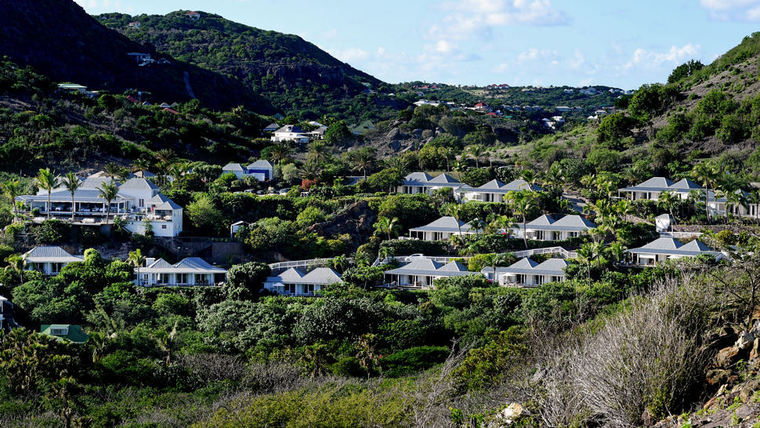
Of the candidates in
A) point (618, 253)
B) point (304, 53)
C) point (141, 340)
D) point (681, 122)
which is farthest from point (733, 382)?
point (304, 53)

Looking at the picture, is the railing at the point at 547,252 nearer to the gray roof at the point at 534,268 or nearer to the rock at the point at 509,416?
the gray roof at the point at 534,268

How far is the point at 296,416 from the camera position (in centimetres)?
2058

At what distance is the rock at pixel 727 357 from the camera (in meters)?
15.4

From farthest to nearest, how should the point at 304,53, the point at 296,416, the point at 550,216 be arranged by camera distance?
the point at 304,53, the point at 550,216, the point at 296,416

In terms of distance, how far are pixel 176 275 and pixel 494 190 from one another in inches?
1004

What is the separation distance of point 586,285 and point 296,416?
26.0 metres

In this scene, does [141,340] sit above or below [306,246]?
below

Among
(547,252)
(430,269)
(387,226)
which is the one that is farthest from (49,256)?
(547,252)

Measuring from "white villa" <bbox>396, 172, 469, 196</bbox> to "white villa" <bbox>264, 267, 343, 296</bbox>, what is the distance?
18.9 meters

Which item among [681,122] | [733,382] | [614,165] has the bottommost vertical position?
[733,382]

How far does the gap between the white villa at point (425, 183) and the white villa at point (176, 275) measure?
2135 centimetres

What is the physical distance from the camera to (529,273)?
46.2m

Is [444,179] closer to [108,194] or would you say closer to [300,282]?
[300,282]

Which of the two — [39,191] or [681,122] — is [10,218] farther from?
[681,122]
